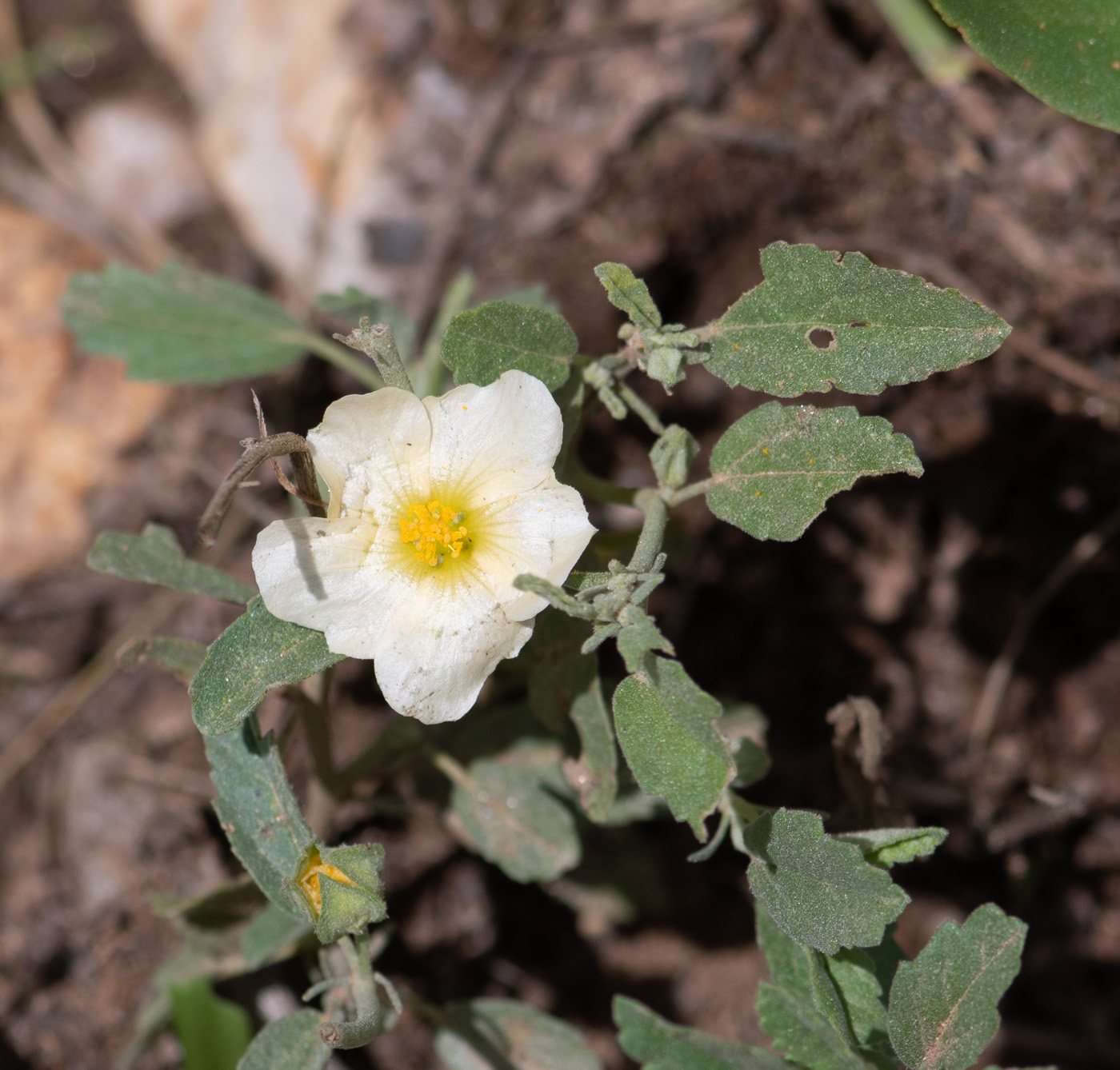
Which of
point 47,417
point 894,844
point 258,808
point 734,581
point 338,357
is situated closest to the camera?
point 894,844

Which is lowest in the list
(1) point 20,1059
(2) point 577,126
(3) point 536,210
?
(1) point 20,1059

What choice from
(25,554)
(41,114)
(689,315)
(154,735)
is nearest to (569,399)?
(689,315)

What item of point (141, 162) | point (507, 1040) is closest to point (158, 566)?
point (507, 1040)

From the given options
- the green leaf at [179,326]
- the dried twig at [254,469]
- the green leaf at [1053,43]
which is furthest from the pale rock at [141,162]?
the green leaf at [1053,43]

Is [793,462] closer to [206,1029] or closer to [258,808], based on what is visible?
[258,808]

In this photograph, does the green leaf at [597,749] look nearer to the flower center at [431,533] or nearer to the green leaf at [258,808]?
the flower center at [431,533]

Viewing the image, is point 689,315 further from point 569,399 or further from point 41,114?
point 41,114

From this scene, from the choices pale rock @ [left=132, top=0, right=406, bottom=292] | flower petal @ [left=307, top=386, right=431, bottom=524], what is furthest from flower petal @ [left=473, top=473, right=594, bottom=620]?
pale rock @ [left=132, top=0, right=406, bottom=292]
